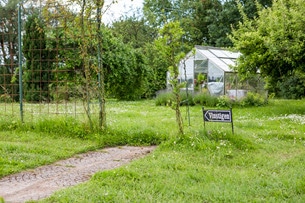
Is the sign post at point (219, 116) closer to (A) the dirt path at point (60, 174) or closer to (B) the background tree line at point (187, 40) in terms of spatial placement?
(A) the dirt path at point (60, 174)

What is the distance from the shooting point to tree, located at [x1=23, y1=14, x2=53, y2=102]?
27.2 feet

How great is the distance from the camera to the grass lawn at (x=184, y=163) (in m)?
3.77

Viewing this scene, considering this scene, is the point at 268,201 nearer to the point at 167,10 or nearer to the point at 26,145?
the point at 26,145

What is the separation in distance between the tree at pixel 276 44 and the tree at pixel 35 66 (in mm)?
6967

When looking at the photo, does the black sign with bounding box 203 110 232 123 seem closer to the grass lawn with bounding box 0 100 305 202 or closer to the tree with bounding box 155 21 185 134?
the grass lawn with bounding box 0 100 305 202

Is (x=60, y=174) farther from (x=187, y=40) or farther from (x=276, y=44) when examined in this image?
(x=187, y=40)

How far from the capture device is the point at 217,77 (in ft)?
59.3

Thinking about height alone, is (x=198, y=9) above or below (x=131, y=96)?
above

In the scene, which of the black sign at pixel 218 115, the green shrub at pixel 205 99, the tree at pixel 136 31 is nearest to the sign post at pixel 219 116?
the black sign at pixel 218 115

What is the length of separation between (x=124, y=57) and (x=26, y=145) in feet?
46.4

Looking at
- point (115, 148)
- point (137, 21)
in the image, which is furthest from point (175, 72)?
point (137, 21)

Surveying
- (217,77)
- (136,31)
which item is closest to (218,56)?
(217,77)

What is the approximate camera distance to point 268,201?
11.6 feet

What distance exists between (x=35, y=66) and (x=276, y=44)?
8961 mm
